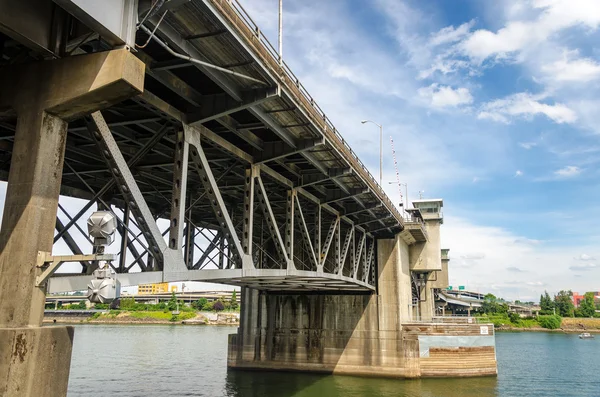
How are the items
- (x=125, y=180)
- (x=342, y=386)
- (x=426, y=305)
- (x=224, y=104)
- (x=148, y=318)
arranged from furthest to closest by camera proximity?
(x=148, y=318) < (x=426, y=305) < (x=342, y=386) < (x=224, y=104) < (x=125, y=180)

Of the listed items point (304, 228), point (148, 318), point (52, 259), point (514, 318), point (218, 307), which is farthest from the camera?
point (218, 307)

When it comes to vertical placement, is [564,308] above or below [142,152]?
below

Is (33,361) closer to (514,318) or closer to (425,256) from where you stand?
(425,256)

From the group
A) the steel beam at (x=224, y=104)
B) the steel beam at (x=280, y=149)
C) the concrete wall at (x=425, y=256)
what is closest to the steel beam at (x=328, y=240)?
the steel beam at (x=280, y=149)

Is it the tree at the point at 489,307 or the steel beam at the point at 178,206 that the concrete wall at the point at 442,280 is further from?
the tree at the point at 489,307

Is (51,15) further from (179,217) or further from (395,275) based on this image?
(395,275)

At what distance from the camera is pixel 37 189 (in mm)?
7691

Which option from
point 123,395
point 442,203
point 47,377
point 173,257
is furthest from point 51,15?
point 442,203

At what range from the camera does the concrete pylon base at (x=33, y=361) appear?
6910mm

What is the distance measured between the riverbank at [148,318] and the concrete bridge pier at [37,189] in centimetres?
13177

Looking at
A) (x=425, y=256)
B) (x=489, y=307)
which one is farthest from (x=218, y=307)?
(x=425, y=256)

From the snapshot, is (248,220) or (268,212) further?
(268,212)

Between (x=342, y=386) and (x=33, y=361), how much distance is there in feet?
101

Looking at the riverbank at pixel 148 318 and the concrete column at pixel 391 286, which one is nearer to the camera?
the concrete column at pixel 391 286
